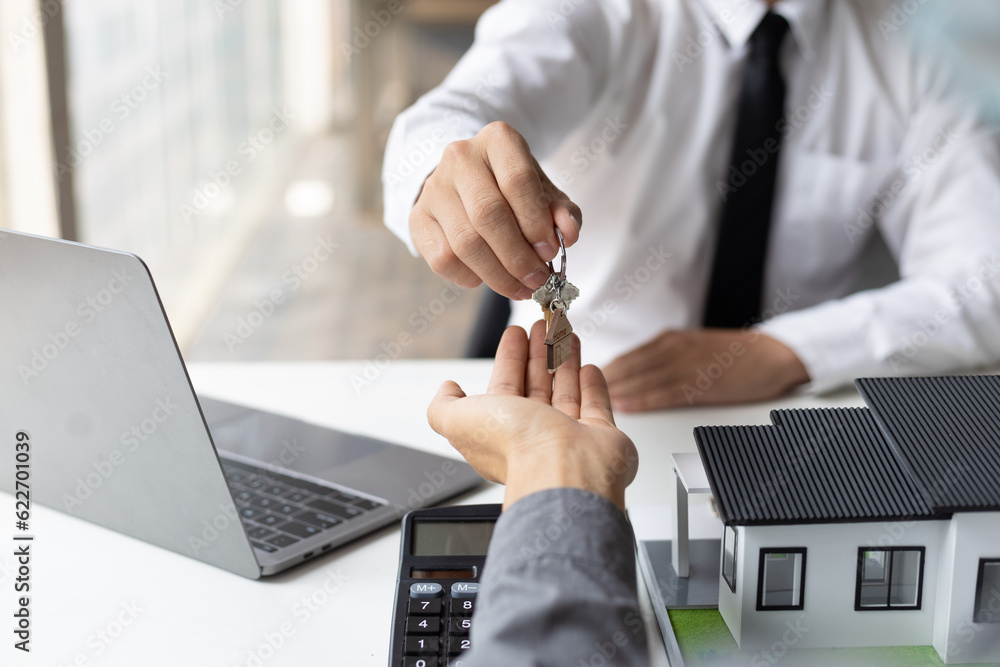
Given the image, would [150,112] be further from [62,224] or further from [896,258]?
[896,258]

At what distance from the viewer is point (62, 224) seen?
1.95 metres

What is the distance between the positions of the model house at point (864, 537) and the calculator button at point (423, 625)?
217 mm

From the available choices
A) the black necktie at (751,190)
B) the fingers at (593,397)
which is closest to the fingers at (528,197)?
the fingers at (593,397)

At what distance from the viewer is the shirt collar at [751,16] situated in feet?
4.89

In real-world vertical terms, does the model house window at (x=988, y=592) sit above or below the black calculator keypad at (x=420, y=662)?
above

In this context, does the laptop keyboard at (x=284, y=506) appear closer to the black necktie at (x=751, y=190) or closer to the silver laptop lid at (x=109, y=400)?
the silver laptop lid at (x=109, y=400)

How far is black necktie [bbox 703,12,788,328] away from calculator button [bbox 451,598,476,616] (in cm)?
105

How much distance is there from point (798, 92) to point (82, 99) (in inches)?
83.1

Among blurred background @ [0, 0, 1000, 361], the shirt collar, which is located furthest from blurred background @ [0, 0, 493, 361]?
the shirt collar

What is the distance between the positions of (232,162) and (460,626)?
15.6ft

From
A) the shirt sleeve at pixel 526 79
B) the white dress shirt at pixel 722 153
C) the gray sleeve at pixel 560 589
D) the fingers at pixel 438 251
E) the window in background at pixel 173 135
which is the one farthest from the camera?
the window in background at pixel 173 135

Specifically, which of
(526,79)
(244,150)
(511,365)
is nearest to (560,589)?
(511,365)

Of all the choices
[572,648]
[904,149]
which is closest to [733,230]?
[904,149]

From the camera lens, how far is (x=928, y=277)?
1.44 m
